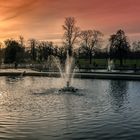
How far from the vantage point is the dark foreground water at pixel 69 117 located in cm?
1230

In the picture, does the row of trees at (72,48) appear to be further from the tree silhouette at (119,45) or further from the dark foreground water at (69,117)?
the dark foreground water at (69,117)

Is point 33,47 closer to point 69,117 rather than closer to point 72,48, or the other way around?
point 72,48

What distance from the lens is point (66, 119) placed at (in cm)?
1473

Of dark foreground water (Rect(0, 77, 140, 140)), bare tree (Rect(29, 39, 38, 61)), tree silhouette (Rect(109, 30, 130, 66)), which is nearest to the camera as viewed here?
dark foreground water (Rect(0, 77, 140, 140))

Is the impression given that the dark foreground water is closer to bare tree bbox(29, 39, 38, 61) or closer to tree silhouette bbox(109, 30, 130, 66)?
tree silhouette bbox(109, 30, 130, 66)

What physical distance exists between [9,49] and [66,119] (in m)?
79.7

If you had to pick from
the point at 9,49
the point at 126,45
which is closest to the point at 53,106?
the point at 126,45

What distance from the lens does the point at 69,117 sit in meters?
15.1

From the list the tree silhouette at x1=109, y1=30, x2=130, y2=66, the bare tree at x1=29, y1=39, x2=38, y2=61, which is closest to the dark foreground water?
the tree silhouette at x1=109, y1=30, x2=130, y2=66

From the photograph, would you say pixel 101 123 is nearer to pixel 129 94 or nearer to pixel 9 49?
pixel 129 94

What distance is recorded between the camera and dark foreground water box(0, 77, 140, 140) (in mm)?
12296

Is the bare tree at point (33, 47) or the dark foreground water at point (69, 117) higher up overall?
the bare tree at point (33, 47)

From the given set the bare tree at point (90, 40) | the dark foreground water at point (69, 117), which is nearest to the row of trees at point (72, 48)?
the bare tree at point (90, 40)

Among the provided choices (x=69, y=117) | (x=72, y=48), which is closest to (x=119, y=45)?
(x=72, y=48)
